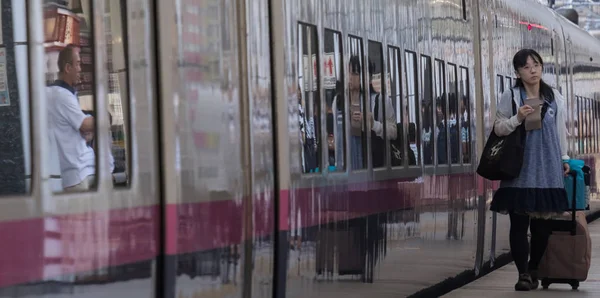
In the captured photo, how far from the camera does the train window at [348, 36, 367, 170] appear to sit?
7797mm

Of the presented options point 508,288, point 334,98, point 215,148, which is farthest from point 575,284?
point 215,148

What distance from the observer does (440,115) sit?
10.4 meters

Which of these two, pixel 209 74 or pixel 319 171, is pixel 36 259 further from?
pixel 319 171

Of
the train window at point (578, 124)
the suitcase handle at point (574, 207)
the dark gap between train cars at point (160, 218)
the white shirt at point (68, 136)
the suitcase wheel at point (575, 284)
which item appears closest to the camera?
the white shirt at point (68, 136)

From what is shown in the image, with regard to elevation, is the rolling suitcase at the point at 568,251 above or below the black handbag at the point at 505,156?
below

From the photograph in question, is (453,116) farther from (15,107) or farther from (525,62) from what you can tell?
(15,107)

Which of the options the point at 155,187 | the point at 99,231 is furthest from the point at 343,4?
the point at 99,231

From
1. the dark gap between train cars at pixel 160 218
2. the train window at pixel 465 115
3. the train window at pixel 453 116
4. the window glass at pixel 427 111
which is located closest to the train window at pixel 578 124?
the train window at pixel 465 115

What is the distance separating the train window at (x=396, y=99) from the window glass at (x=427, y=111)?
2.16 ft

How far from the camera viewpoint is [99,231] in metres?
4.88

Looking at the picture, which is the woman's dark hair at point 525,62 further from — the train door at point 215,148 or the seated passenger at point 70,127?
the seated passenger at point 70,127

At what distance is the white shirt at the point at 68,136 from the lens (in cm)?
465

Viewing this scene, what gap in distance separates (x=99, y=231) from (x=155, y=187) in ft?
1.64

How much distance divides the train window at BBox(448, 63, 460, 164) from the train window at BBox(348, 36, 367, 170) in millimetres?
2783
